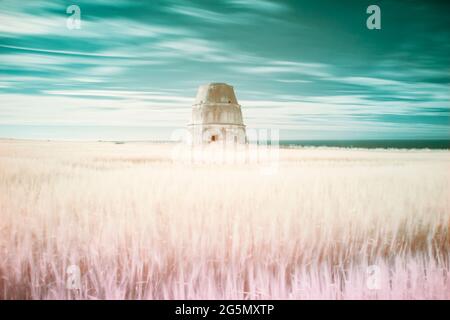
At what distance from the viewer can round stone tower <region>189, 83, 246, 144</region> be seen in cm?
2466

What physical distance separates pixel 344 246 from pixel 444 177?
5825 millimetres

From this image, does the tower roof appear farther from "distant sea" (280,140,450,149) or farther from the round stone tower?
Answer: "distant sea" (280,140,450,149)

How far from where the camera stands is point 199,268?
3572 mm

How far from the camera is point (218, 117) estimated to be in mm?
24625

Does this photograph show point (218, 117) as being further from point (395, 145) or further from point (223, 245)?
point (395, 145)

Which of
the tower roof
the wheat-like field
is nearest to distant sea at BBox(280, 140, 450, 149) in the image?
the tower roof

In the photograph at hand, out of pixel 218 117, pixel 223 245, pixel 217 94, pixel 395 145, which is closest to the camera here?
pixel 223 245

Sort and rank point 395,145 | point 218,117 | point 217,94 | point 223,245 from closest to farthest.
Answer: point 223,245 → point 218,117 → point 217,94 → point 395,145

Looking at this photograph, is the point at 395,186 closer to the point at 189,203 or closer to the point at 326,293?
the point at 189,203

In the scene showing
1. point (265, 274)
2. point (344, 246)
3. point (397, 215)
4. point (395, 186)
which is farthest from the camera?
point (395, 186)

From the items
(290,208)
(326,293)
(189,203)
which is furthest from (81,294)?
(290,208)

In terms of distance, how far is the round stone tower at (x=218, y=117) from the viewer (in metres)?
24.7

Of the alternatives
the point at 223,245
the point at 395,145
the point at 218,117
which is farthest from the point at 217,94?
the point at 395,145

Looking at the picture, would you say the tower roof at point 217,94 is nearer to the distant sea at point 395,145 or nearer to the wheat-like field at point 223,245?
the wheat-like field at point 223,245
